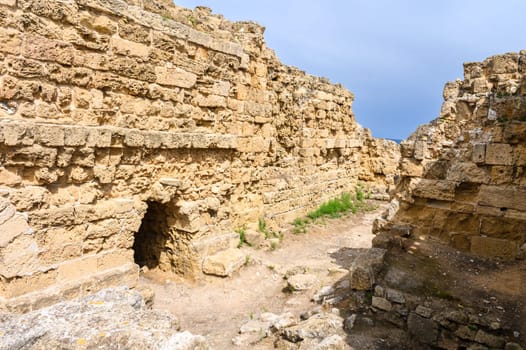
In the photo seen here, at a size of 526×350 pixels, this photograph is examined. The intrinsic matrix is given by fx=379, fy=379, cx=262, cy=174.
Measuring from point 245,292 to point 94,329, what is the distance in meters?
4.15

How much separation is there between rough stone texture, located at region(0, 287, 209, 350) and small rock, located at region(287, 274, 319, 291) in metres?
3.69

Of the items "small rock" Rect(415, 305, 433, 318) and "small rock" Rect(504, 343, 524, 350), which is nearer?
"small rock" Rect(504, 343, 524, 350)

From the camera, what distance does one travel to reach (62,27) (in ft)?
15.3

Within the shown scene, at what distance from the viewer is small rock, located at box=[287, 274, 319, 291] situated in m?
6.14

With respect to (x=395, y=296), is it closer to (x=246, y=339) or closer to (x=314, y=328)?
(x=314, y=328)

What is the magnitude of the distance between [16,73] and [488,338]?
19.4 ft

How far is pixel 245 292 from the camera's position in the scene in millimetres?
6344

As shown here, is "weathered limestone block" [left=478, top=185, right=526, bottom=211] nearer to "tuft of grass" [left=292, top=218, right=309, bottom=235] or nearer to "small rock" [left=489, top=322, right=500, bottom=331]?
"small rock" [left=489, top=322, right=500, bottom=331]

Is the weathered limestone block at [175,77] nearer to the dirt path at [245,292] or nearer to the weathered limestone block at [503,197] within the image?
the dirt path at [245,292]

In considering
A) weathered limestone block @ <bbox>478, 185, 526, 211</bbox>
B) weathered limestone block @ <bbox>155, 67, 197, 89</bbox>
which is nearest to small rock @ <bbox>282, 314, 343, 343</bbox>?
weathered limestone block @ <bbox>478, 185, 526, 211</bbox>

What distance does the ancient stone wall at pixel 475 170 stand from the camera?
5.36 m

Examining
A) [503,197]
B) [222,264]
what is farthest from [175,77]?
[503,197]

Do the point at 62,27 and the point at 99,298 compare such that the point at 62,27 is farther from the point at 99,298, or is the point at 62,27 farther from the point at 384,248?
the point at 384,248

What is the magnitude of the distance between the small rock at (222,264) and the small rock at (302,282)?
100 cm
